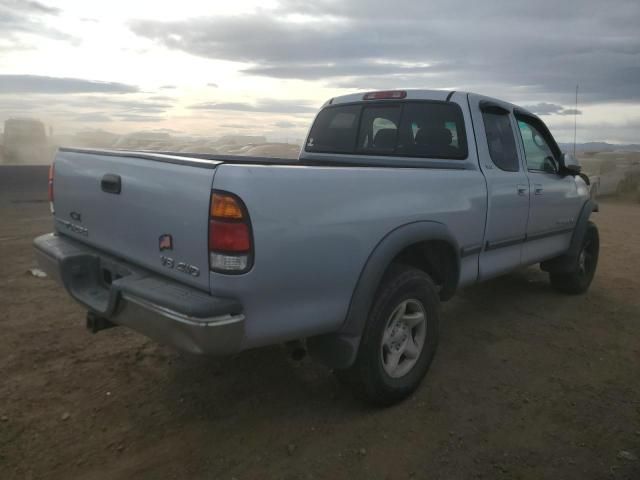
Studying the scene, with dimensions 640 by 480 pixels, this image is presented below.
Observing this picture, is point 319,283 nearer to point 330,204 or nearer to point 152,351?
point 330,204

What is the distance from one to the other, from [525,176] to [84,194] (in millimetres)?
3325

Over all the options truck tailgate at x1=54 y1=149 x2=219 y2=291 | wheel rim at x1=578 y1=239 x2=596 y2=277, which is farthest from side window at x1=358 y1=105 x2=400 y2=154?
wheel rim at x1=578 y1=239 x2=596 y2=277

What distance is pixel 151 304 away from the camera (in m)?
2.43

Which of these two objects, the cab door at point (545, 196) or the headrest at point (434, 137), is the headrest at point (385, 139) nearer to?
the headrest at point (434, 137)

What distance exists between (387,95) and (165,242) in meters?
2.59

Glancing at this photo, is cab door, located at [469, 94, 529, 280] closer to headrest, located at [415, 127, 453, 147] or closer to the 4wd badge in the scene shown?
headrest, located at [415, 127, 453, 147]

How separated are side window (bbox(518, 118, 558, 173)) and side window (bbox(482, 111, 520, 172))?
236mm

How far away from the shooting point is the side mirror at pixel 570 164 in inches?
192

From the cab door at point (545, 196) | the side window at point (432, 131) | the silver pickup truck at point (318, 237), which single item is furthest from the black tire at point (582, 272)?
the side window at point (432, 131)

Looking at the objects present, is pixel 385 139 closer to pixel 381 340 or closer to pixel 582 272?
pixel 381 340

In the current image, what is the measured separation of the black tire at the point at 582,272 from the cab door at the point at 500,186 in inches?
55.7

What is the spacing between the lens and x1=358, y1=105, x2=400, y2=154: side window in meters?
4.31

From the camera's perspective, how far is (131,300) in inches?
99.1

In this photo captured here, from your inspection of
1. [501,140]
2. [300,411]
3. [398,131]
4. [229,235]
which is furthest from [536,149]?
[229,235]
